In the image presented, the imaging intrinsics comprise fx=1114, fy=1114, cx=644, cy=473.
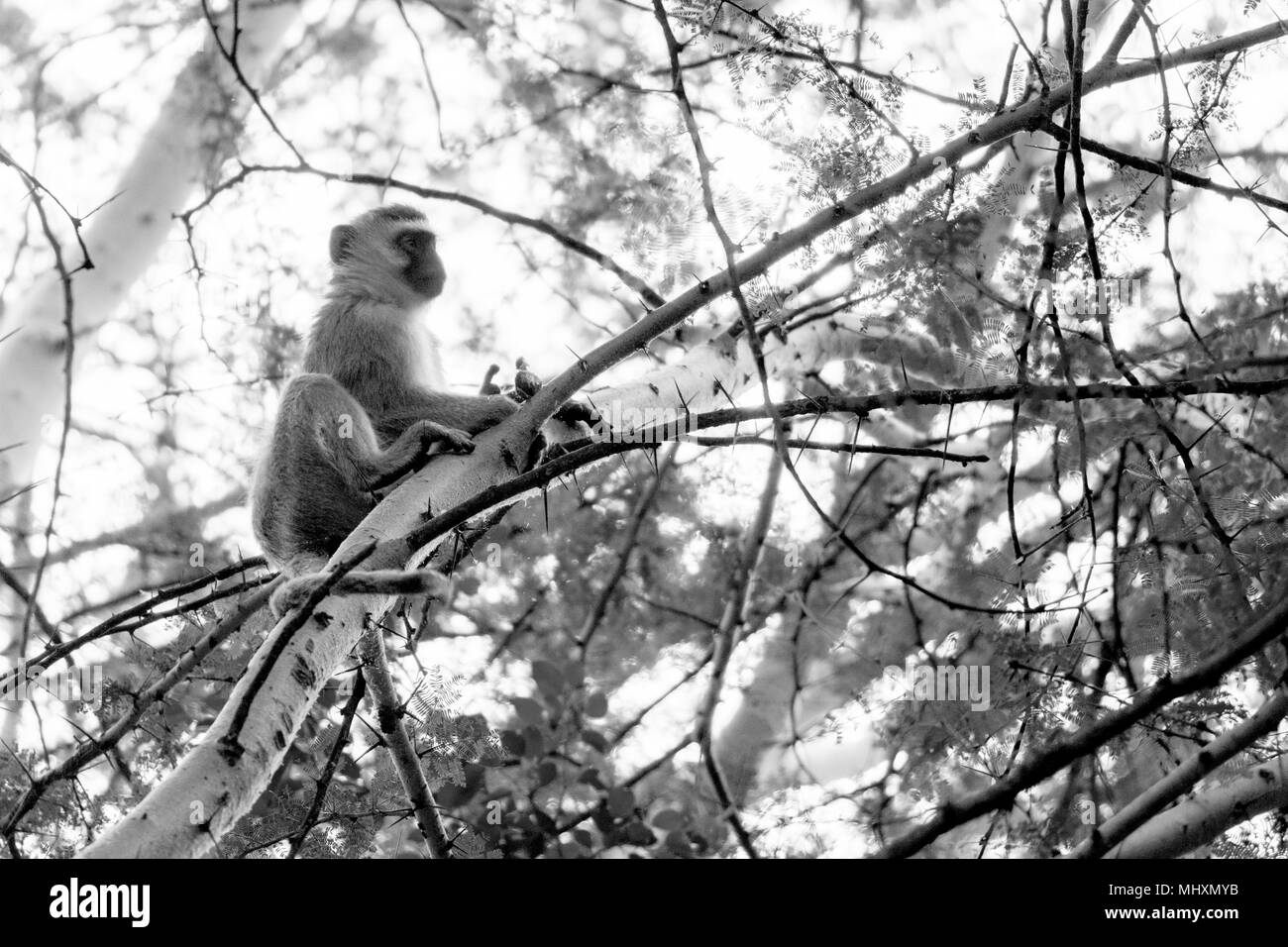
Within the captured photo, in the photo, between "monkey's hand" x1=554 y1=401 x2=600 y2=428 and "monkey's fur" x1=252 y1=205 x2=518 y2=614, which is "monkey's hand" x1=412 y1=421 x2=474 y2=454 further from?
"monkey's hand" x1=554 y1=401 x2=600 y2=428

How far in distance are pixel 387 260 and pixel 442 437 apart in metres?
2.21

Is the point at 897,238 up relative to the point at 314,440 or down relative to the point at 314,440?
down

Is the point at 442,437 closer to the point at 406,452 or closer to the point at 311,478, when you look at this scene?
the point at 406,452

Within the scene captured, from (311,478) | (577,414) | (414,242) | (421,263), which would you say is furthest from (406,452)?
(414,242)

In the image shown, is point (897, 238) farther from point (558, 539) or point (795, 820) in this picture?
point (558, 539)

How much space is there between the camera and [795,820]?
12.0ft

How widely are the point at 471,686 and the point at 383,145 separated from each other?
5111mm

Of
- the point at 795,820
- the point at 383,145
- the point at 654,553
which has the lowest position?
the point at 795,820

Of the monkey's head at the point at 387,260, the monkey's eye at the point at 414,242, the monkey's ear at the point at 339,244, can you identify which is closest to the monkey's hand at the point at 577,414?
the monkey's head at the point at 387,260

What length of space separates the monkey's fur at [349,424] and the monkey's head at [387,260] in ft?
0.34

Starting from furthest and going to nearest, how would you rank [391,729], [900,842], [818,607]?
[818,607], [391,729], [900,842]

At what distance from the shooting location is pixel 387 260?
6.03 m

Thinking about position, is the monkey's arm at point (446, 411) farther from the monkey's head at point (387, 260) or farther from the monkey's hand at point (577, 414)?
the monkey's head at point (387, 260)

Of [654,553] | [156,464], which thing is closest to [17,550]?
[156,464]
